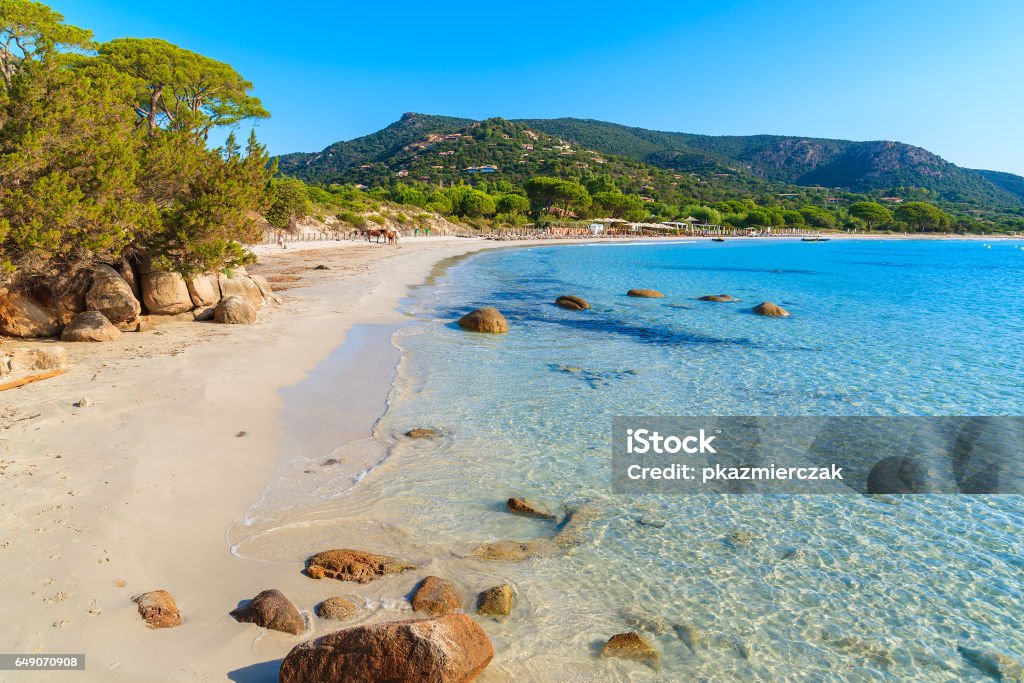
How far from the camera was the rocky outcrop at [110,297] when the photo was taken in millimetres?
13734

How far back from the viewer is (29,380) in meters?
9.71

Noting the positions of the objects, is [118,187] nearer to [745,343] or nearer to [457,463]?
[457,463]

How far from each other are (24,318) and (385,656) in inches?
552

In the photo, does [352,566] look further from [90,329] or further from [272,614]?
[90,329]

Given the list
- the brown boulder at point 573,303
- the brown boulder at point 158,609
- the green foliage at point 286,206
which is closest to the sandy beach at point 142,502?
the brown boulder at point 158,609

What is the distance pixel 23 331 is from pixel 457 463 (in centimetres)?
1163

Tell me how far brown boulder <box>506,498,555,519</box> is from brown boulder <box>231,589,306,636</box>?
281cm

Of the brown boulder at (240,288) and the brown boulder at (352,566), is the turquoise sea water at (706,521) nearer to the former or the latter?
the brown boulder at (352,566)

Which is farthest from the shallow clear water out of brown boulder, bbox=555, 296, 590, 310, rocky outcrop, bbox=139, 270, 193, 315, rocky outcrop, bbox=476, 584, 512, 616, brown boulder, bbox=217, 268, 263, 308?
brown boulder, bbox=555, 296, 590, 310

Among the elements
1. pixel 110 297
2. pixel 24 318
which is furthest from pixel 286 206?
pixel 24 318

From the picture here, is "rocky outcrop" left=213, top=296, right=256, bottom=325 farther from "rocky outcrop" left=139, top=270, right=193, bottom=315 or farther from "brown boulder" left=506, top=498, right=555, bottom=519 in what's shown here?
"brown boulder" left=506, top=498, right=555, bottom=519

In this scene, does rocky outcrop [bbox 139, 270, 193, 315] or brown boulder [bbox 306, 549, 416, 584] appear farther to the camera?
rocky outcrop [bbox 139, 270, 193, 315]

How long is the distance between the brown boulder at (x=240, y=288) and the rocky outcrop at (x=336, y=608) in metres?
14.2

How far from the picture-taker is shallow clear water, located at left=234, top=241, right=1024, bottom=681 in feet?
15.7
